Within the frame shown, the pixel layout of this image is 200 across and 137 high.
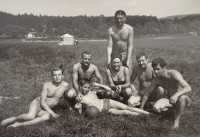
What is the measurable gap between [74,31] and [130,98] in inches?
1548

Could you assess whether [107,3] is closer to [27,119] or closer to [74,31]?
[27,119]

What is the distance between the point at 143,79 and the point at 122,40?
1132 millimetres

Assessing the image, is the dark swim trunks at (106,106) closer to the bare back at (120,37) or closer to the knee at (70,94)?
the knee at (70,94)

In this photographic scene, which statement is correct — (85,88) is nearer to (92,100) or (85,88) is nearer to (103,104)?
(92,100)

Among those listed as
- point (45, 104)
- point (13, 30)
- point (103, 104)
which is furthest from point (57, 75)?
point (13, 30)

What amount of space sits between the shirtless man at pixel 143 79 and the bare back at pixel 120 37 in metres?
0.86

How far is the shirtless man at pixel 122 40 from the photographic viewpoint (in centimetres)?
484

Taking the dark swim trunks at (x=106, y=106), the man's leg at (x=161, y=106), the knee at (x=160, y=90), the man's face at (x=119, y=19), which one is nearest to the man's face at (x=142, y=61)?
the knee at (x=160, y=90)

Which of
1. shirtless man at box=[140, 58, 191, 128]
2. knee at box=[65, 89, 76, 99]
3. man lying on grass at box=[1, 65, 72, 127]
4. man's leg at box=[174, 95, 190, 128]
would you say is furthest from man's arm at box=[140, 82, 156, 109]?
man lying on grass at box=[1, 65, 72, 127]

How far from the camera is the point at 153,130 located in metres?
3.28

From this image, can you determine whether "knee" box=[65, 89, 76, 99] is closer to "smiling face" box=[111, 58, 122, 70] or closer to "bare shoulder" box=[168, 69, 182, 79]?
"smiling face" box=[111, 58, 122, 70]

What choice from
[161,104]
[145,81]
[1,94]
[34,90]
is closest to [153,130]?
[161,104]

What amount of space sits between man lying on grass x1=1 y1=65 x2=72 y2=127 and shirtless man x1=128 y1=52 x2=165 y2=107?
4.22 ft

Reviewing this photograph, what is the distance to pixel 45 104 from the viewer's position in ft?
12.2
